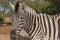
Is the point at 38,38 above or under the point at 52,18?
under

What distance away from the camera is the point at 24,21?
304 centimetres

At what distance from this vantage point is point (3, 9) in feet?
76.5

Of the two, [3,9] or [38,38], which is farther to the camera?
[3,9]

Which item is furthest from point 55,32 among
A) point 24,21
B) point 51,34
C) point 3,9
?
point 3,9

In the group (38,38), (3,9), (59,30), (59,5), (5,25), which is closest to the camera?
(59,30)

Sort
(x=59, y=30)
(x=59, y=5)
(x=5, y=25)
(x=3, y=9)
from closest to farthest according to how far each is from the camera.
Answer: (x=59, y=30)
(x=59, y=5)
(x=5, y=25)
(x=3, y=9)

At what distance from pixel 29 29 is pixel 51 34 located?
1.00 ft

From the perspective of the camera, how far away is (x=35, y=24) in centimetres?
310

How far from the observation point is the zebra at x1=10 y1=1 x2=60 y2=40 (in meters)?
2.96

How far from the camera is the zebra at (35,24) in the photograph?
9.71 feet

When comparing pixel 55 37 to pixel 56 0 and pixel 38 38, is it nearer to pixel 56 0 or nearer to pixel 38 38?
pixel 38 38

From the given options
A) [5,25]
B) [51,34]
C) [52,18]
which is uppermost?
[52,18]

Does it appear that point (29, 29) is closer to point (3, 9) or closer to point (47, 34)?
point (47, 34)

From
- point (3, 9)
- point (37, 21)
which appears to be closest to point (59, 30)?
point (37, 21)
